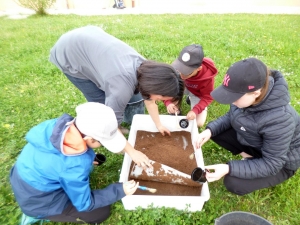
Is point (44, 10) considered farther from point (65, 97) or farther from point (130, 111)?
point (130, 111)

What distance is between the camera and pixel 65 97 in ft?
9.87

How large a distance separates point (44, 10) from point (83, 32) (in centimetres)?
901

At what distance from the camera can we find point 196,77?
230cm

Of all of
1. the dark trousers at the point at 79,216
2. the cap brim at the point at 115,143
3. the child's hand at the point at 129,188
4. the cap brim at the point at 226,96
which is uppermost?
the cap brim at the point at 226,96

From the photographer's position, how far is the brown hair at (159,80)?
4.75ft

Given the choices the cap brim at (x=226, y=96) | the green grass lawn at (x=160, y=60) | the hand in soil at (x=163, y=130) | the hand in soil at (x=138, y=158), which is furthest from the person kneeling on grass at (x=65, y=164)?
the hand in soil at (x=163, y=130)

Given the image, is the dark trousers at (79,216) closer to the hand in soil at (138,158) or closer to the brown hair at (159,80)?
the hand in soil at (138,158)

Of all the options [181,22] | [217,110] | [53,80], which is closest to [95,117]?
[217,110]

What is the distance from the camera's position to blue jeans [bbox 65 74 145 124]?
2145 mm

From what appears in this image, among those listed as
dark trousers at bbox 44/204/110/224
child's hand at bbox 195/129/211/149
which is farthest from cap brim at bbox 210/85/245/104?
dark trousers at bbox 44/204/110/224

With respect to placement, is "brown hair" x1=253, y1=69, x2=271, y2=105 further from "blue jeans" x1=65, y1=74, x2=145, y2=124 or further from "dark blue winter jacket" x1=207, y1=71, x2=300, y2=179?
"blue jeans" x1=65, y1=74, x2=145, y2=124

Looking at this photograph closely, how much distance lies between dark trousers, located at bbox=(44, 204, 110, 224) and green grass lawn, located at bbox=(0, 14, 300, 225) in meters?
0.10

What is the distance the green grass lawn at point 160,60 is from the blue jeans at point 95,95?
495 mm

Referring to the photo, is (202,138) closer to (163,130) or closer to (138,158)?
(163,130)
